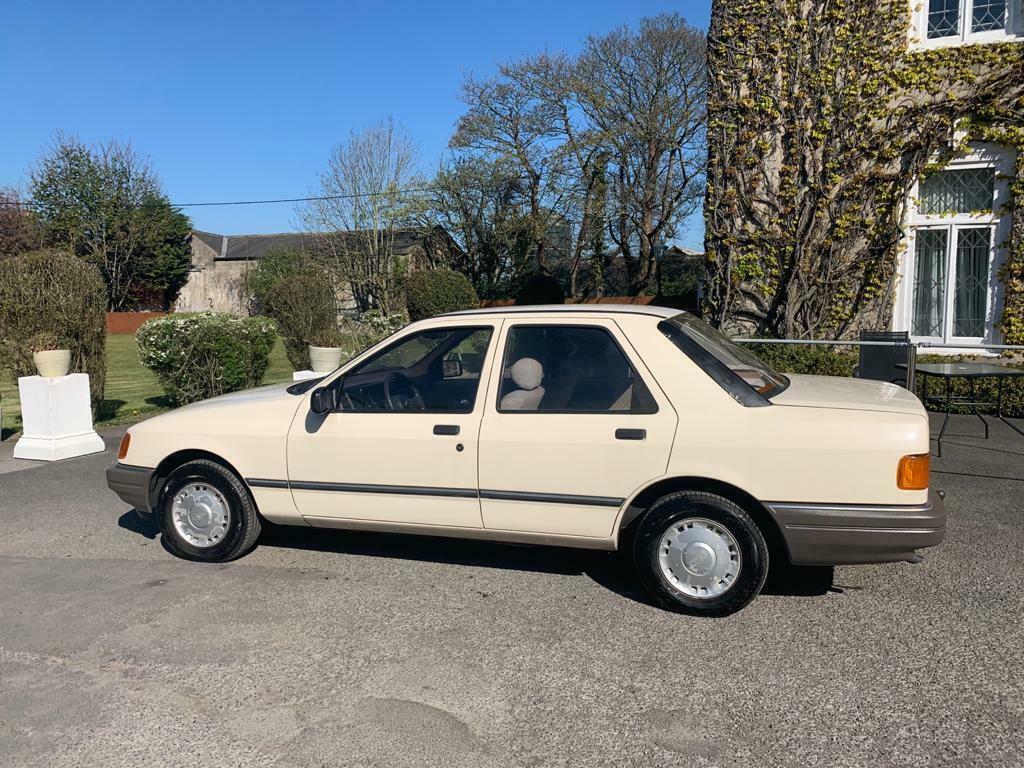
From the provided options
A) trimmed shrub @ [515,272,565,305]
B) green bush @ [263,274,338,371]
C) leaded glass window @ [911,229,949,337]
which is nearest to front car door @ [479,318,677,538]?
leaded glass window @ [911,229,949,337]

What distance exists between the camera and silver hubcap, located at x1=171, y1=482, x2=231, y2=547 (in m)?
5.40

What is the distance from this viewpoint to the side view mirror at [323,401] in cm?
498

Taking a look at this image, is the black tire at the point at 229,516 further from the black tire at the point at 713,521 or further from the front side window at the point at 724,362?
the front side window at the point at 724,362

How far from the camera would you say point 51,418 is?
920cm

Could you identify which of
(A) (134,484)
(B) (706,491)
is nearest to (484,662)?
(B) (706,491)

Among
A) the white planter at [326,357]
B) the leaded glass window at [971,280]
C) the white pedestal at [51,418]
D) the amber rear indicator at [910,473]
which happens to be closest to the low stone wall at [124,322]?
the white planter at [326,357]

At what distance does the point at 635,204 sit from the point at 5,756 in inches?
1264

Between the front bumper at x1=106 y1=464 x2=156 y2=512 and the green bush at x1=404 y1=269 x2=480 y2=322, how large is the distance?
19977mm

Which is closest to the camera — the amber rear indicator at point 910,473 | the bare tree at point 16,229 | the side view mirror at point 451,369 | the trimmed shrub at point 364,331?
the amber rear indicator at point 910,473

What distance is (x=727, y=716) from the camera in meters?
3.40

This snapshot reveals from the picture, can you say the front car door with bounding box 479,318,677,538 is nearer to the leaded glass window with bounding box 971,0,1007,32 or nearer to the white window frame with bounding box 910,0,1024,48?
the white window frame with bounding box 910,0,1024,48

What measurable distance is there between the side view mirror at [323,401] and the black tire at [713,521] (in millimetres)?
1954

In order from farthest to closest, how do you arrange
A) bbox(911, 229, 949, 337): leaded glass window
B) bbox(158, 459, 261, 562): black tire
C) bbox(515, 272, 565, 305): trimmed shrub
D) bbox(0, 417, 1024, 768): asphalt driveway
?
bbox(515, 272, 565, 305): trimmed shrub → bbox(911, 229, 949, 337): leaded glass window → bbox(158, 459, 261, 562): black tire → bbox(0, 417, 1024, 768): asphalt driveway

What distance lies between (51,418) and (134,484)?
451 cm
